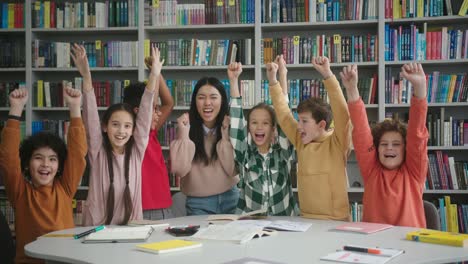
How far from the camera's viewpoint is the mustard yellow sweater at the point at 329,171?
8.00ft

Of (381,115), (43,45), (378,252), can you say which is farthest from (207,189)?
(43,45)

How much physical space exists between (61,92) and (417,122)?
3236 millimetres

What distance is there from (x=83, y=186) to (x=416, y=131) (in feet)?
9.96

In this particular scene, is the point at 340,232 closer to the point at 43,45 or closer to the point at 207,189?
the point at 207,189

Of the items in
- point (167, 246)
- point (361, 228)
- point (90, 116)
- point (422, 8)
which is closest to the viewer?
point (167, 246)

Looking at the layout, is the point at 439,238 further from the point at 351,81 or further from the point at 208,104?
the point at 208,104

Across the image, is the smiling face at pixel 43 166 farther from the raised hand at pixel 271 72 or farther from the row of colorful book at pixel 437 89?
the row of colorful book at pixel 437 89

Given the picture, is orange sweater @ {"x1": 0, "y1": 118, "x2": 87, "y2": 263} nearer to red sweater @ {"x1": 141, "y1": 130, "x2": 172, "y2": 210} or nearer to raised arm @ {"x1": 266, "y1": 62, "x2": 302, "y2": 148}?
red sweater @ {"x1": 141, "y1": 130, "x2": 172, "y2": 210}

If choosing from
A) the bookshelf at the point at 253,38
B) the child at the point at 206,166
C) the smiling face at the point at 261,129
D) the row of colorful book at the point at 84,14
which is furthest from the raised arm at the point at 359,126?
the row of colorful book at the point at 84,14

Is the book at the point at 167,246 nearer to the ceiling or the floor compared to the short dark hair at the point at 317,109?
nearer to the floor

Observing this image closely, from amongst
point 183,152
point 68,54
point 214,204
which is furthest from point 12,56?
point 214,204

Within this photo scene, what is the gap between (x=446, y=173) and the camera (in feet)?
13.6

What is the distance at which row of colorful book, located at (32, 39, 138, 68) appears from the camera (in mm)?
4477

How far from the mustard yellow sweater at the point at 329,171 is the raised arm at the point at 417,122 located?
298mm
